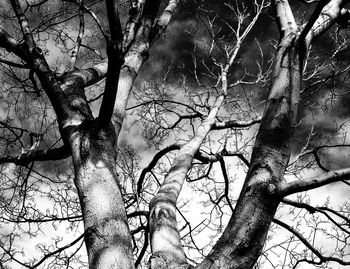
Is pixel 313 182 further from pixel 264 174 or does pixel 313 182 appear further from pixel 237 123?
pixel 237 123

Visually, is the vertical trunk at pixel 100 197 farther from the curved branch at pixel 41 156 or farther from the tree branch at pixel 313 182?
the tree branch at pixel 313 182

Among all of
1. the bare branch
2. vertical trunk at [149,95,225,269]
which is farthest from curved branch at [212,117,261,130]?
the bare branch

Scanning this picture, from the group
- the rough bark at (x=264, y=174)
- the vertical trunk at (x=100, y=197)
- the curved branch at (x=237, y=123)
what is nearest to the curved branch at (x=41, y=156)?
the vertical trunk at (x=100, y=197)

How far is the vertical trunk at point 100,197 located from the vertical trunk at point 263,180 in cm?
43

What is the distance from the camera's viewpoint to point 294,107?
167 cm

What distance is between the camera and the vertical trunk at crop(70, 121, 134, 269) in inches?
60.1

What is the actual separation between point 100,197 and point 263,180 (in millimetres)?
842

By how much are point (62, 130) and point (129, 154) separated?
343cm

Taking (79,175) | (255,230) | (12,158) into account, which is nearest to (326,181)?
(255,230)

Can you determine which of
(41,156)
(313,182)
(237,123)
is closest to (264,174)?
(313,182)

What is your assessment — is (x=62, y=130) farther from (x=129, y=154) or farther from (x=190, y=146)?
(x=129, y=154)

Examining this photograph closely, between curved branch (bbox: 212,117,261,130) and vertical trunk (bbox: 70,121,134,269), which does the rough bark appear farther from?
curved branch (bbox: 212,117,261,130)

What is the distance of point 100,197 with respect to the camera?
67.4 inches

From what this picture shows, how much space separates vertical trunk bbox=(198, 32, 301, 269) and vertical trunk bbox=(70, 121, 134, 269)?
17.0 inches
